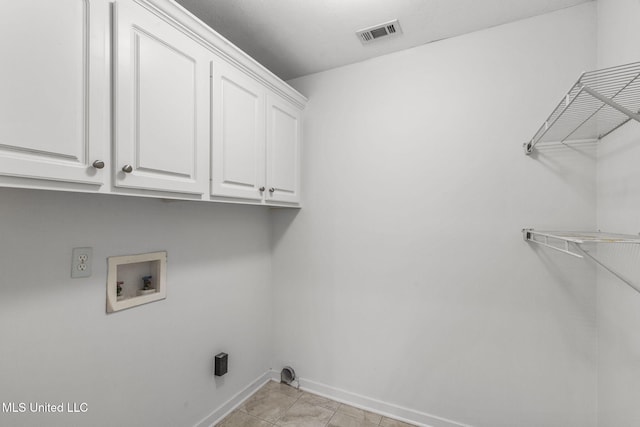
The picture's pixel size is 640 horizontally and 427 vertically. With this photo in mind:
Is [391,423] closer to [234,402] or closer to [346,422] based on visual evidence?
[346,422]

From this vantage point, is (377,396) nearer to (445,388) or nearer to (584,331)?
(445,388)

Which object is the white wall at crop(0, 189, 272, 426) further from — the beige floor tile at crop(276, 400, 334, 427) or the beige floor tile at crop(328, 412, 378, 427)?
the beige floor tile at crop(328, 412, 378, 427)

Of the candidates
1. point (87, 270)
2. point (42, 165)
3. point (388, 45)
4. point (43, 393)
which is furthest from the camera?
point (388, 45)

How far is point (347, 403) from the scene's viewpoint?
194 cm

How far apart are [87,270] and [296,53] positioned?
175 centimetres

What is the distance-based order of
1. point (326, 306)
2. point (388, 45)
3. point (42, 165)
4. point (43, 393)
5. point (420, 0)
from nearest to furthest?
point (42, 165)
point (43, 393)
point (420, 0)
point (388, 45)
point (326, 306)

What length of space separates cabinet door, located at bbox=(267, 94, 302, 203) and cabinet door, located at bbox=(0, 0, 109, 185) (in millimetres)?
918

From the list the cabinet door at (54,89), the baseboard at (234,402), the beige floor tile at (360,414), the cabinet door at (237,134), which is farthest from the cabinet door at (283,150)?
the beige floor tile at (360,414)

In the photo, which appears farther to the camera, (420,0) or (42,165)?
(420,0)

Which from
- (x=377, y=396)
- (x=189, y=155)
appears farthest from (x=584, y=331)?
(x=189, y=155)

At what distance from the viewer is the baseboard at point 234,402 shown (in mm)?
1697

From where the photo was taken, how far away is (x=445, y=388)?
5.56ft

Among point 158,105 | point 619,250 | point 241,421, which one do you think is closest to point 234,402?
point 241,421

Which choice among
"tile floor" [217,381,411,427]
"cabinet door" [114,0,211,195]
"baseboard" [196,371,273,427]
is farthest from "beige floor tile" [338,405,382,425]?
"cabinet door" [114,0,211,195]
